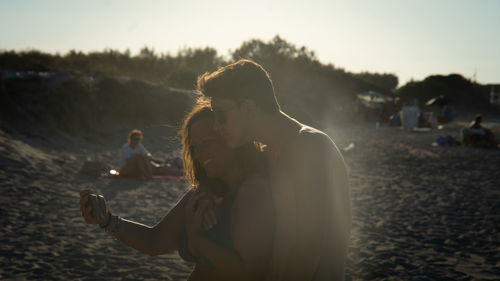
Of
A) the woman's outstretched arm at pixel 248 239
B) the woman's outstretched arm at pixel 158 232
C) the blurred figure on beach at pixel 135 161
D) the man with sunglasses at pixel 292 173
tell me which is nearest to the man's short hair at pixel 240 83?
the man with sunglasses at pixel 292 173

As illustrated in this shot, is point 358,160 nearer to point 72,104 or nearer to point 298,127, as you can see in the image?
point 72,104

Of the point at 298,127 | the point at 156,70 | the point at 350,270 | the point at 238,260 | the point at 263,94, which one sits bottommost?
the point at 350,270

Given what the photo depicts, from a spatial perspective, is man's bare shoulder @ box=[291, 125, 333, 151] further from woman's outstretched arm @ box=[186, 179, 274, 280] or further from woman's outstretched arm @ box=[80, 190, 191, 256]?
woman's outstretched arm @ box=[80, 190, 191, 256]

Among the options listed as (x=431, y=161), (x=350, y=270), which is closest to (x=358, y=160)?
(x=431, y=161)

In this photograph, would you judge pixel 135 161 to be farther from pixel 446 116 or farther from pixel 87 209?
pixel 446 116

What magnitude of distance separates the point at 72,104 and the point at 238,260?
16.1m

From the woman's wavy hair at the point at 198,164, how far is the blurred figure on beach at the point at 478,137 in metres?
17.2

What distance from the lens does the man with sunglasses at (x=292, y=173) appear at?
199 centimetres

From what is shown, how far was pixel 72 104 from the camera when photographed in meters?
16.6

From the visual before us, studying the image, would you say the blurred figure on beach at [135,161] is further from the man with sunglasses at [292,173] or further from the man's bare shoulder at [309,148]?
the man's bare shoulder at [309,148]

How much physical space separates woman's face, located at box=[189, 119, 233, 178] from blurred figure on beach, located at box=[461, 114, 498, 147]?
56.8 ft

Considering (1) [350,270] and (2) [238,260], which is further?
(1) [350,270]

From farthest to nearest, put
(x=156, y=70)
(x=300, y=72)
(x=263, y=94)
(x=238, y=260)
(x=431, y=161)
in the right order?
(x=300, y=72), (x=156, y=70), (x=431, y=161), (x=263, y=94), (x=238, y=260)

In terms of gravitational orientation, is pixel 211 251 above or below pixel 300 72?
below
